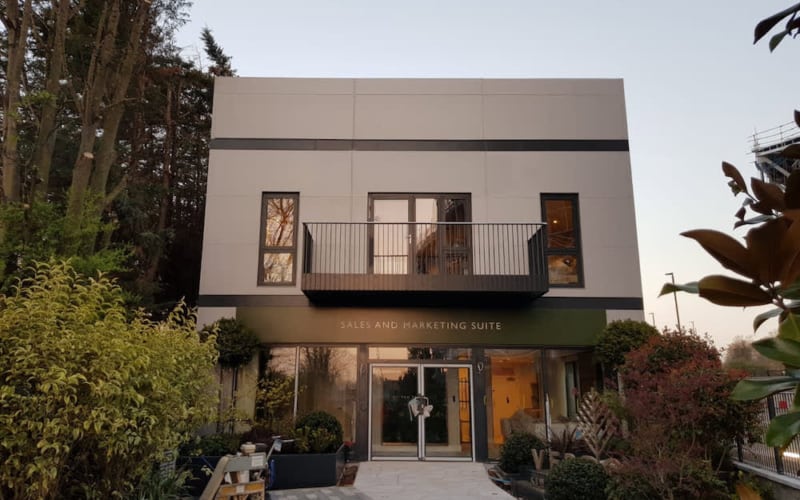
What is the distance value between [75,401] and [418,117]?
32.9 ft

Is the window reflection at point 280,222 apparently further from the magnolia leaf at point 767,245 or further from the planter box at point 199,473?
the magnolia leaf at point 767,245

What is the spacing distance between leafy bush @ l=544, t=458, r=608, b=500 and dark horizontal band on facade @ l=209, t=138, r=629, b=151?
766 cm

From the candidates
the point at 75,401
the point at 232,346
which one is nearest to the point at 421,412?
the point at 232,346

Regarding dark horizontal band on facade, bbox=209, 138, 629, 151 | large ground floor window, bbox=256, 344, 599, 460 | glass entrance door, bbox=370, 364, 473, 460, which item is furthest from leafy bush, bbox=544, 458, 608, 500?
dark horizontal band on facade, bbox=209, 138, 629, 151

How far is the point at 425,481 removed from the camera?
9.62 metres

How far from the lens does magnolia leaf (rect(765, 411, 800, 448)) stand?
111 cm

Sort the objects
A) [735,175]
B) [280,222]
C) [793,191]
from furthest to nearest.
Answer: [280,222], [735,175], [793,191]

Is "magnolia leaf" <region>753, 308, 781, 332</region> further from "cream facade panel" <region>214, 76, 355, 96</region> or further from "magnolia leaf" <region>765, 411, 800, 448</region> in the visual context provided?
"cream facade panel" <region>214, 76, 355, 96</region>

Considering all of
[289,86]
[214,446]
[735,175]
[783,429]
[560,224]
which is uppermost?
[289,86]

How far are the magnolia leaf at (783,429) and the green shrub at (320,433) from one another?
934 cm

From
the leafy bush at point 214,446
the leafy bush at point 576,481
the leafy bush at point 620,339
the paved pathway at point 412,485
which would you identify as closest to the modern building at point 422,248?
the leafy bush at point 620,339

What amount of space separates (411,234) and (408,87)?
3698 mm

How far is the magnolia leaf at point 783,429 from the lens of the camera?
111cm

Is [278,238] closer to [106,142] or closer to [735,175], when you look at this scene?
[106,142]
